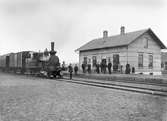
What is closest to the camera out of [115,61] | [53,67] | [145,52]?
[53,67]

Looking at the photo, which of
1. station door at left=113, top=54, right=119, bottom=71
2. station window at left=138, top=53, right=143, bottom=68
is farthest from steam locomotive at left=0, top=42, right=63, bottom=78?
station window at left=138, top=53, right=143, bottom=68

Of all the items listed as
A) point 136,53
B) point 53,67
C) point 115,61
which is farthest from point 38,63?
point 136,53

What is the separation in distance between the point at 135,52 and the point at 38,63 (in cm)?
1145

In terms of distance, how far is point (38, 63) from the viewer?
2670 centimetres

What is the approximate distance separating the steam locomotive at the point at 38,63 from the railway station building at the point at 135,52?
18.3 ft

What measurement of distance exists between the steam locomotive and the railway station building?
18.3ft

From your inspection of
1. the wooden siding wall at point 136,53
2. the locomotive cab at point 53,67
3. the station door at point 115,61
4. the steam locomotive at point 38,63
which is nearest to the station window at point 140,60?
the wooden siding wall at point 136,53

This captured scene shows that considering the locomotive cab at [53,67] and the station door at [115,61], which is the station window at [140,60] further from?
the locomotive cab at [53,67]

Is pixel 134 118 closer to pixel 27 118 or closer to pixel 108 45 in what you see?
pixel 27 118

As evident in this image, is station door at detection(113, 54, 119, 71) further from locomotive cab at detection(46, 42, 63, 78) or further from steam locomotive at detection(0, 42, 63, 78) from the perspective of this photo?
locomotive cab at detection(46, 42, 63, 78)

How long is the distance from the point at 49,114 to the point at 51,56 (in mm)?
18042

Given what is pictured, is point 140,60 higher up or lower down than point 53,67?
higher up

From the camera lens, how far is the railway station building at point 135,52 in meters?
27.6

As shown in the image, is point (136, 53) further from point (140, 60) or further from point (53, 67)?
point (53, 67)
